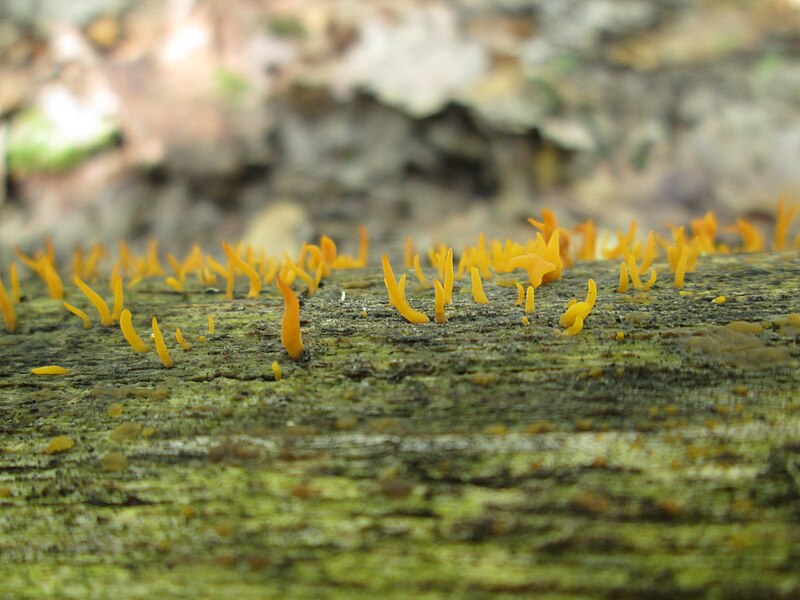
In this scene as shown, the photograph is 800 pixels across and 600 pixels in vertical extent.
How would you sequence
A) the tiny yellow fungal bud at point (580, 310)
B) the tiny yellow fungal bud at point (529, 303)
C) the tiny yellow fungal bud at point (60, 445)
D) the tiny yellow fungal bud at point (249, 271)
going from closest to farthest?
the tiny yellow fungal bud at point (60, 445)
the tiny yellow fungal bud at point (580, 310)
the tiny yellow fungal bud at point (529, 303)
the tiny yellow fungal bud at point (249, 271)

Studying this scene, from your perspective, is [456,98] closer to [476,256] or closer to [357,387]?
[476,256]

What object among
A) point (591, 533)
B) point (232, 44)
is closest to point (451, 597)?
point (591, 533)

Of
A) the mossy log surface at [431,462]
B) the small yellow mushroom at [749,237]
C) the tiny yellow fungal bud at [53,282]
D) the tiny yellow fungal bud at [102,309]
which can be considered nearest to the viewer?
the mossy log surface at [431,462]

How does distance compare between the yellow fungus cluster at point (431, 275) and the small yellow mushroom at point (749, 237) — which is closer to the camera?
the yellow fungus cluster at point (431, 275)

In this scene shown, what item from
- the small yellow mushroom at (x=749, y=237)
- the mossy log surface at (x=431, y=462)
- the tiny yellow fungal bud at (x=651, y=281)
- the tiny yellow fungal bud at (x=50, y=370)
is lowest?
the mossy log surface at (x=431, y=462)

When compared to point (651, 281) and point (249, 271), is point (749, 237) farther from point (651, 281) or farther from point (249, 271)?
point (249, 271)

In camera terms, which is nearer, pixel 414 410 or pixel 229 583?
pixel 229 583

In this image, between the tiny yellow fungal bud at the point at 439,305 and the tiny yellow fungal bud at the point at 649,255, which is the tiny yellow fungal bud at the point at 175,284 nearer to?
the tiny yellow fungal bud at the point at 439,305

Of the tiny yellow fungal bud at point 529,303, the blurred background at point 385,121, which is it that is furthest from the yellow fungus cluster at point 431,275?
the blurred background at point 385,121
